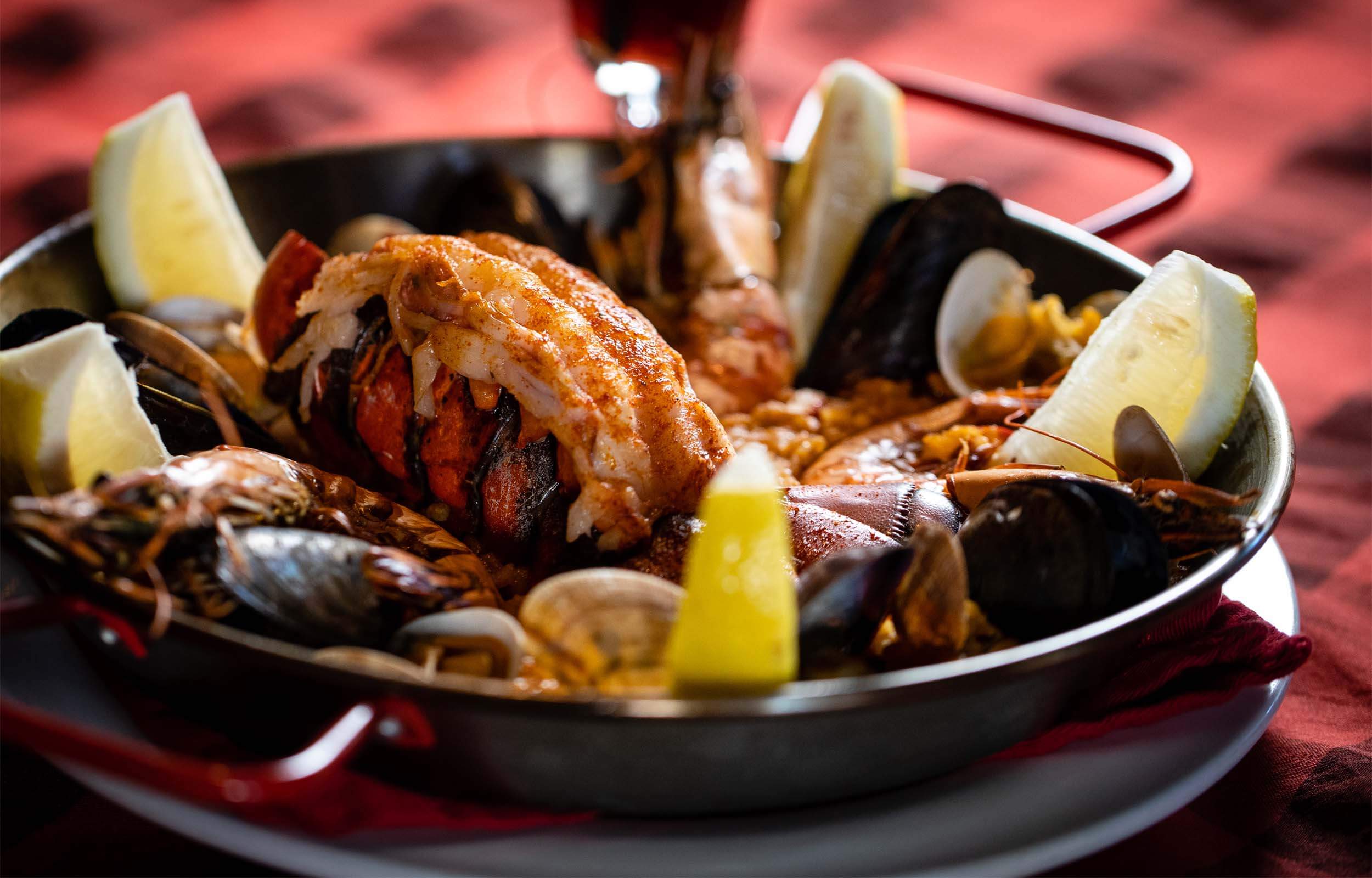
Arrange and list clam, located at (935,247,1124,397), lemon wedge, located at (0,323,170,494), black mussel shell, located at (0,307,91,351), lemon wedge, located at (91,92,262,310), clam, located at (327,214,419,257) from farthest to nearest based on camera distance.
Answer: clam, located at (327,214,419,257) → clam, located at (935,247,1124,397) → lemon wedge, located at (91,92,262,310) → black mussel shell, located at (0,307,91,351) → lemon wedge, located at (0,323,170,494)

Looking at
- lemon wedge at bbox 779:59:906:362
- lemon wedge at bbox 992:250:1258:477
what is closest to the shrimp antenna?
lemon wedge at bbox 992:250:1258:477

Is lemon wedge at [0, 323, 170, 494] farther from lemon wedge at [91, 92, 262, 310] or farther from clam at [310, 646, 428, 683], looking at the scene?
lemon wedge at [91, 92, 262, 310]

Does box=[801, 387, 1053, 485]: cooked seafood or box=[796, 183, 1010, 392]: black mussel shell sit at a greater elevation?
box=[796, 183, 1010, 392]: black mussel shell

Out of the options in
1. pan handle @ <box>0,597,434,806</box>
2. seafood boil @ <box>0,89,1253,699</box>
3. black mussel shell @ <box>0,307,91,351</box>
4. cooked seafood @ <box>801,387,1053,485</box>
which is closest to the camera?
pan handle @ <box>0,597,434,806</box>

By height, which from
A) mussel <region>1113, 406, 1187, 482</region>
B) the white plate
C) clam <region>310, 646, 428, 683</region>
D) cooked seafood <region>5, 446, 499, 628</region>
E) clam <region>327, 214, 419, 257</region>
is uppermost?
clam <region>327, 214, 419, 257</region>

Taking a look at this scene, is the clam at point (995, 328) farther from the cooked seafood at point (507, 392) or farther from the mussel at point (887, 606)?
the mussel at point (887, 606)

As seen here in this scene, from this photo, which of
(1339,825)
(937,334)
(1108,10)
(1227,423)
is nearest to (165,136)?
(937,334)

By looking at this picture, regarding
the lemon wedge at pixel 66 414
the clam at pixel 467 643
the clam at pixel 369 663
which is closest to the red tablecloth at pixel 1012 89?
the clam at pixel 467 643
